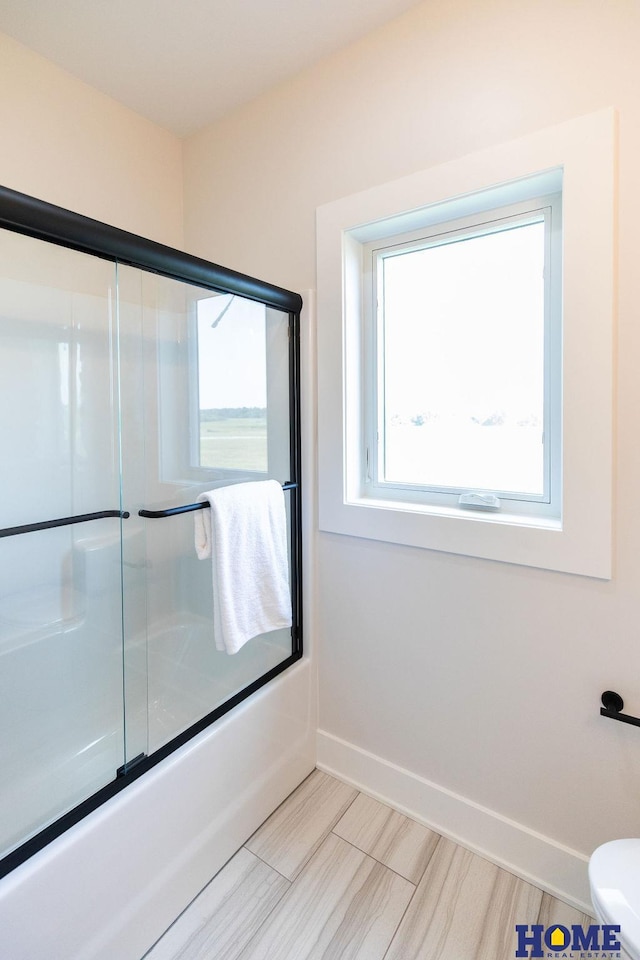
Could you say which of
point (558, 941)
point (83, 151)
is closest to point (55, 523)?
point (83, 151)

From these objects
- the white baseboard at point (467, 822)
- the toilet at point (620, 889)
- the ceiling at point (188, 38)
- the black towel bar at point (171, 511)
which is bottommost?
the white baseboard at point (467, 822)

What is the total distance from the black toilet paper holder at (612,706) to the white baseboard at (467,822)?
0.42m

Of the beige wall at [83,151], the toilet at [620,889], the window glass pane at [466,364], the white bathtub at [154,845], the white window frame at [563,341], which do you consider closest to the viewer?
the toilet at [620,889]

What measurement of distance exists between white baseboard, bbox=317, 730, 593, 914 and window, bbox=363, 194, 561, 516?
2.99 ft

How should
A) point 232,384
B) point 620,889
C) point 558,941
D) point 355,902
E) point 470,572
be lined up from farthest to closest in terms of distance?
point 232,384
point 470,572
point 355,902
point 558,941
point 620,889

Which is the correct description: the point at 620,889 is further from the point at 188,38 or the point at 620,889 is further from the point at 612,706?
the point at 188,38

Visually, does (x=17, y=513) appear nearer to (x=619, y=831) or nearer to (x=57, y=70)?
(x=57, y=70)

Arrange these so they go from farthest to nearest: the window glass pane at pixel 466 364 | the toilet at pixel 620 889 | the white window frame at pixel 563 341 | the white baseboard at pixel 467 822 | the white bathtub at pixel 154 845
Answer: the window glass pane at pixel 466 364 → the white baseboard at pixel 467 822 → the white window frame at pixel 563 341 → the white bathtub at pixel 154 845 → the toilet at pixel 620 889

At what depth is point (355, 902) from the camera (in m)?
1.26

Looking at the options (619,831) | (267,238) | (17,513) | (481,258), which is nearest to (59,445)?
(17,513)

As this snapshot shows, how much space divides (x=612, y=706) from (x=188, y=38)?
2.27 m

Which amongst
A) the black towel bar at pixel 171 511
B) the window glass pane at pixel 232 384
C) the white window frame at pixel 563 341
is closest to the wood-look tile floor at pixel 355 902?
the white window frame at pixel 563 341

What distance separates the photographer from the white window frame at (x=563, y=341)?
3.70 ft

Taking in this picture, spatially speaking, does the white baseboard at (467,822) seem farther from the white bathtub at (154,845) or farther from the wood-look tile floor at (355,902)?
the white bathtub at (154,845)
